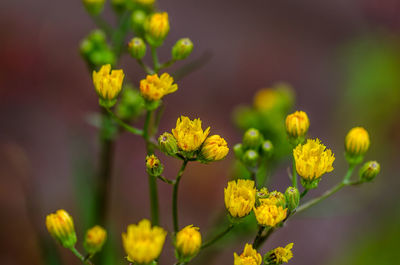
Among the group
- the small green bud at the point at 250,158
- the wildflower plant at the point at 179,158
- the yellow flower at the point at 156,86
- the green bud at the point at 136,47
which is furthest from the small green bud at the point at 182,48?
the small green bud at the point at 250,158

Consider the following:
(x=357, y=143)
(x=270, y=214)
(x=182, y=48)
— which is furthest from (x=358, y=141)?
(x=182, y=48)

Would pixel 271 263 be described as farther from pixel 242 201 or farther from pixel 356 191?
pixel 356 191

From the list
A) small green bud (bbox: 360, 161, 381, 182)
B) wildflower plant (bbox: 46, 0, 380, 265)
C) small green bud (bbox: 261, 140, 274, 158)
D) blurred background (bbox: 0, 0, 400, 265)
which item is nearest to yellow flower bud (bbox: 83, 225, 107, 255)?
wildflower plant (bbox: 46, 0, 380, 265)

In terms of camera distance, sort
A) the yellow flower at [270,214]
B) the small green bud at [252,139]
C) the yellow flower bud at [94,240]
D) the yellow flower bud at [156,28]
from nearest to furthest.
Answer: the yellow flower at [270,214]
the yellow flower bud at [94,240]
the small green bud at [252,139]
the yellow flower bud at [156,28]

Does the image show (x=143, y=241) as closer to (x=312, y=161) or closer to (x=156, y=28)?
(x=312, y=161)

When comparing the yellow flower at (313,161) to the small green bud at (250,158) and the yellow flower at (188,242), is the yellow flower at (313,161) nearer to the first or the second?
the small green bud at (250,158)

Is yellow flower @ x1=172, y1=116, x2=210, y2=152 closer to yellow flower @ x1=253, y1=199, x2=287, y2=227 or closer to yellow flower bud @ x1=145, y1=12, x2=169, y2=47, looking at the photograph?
yellow flower @ x1=253, y1=199, x2=287, y2=227
